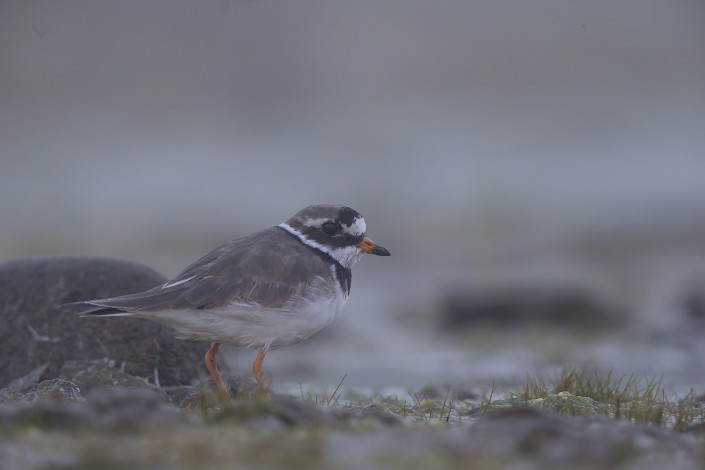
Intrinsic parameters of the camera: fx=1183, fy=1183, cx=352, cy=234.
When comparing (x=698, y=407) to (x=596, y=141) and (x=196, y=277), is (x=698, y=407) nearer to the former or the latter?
(x=196, y=277)

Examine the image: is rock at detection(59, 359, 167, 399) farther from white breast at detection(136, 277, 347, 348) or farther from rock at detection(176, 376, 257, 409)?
white breast at detection(136, 277, 347, 348)

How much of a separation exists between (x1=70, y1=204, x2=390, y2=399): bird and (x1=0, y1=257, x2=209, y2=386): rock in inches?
10.6

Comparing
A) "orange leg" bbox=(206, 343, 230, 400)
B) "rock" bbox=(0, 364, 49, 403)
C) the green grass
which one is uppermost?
the green grass

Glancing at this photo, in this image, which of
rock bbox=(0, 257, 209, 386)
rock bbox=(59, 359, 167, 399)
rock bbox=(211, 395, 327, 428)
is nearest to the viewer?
rock bbox=(211, 395, 327, 428)

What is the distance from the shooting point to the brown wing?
7.20 metres

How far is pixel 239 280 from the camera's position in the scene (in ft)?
24.4

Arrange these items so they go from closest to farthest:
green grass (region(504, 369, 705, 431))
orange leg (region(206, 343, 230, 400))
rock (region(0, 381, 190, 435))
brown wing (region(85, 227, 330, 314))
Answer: rock (region(0, 381, 190, 435))
green grass (region(504, 369, 705, 431))
brown wing (region(85, 227, 330, 314))
orange leg (region(206, 343, 230, 400))

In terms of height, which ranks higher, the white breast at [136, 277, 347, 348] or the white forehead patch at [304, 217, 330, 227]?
the white forehead patch at [304, 217, 330, 227]

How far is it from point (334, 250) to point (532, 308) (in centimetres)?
690

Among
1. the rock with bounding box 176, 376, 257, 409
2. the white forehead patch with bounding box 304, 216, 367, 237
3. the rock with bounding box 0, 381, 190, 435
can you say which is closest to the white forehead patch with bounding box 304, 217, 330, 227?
the white forehead patch with bounding box 304, 216, 367, 237

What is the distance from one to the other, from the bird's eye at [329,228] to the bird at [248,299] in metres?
0.20

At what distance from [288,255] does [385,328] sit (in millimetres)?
7521

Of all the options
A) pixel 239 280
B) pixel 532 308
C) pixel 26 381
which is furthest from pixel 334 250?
pixel 532 308

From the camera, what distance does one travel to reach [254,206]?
2880 centimetres
